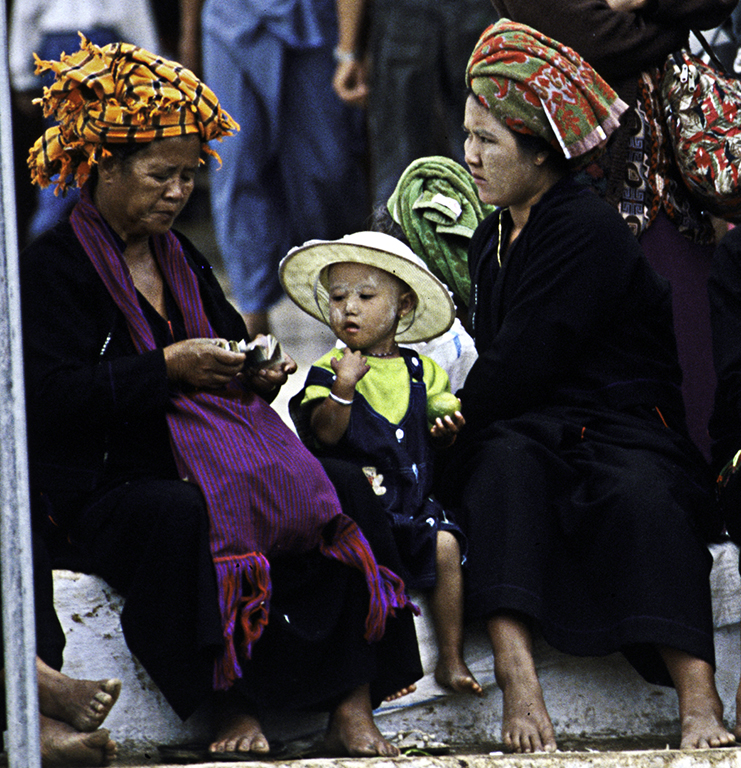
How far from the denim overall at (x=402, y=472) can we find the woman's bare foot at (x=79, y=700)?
33.5 inches

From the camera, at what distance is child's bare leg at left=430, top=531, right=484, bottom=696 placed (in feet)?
11.6

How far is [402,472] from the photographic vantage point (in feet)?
11.9

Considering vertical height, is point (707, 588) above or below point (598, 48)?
below

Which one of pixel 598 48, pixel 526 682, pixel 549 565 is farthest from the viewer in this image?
pixel 598 48

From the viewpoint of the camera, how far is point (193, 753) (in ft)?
10.5

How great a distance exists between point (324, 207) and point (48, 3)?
1.44m

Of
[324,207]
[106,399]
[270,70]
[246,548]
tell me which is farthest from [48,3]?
[246,548]

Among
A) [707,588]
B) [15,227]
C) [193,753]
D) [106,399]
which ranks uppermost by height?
[15,227]

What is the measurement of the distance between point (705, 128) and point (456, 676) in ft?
6.71

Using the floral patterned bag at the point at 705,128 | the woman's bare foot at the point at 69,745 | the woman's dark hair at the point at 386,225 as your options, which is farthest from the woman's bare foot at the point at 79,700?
the floral patterned bag at the point at 705,128

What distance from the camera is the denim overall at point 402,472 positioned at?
3527 millimetres

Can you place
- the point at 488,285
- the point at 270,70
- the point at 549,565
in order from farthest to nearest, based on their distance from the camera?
the point at 270,70 → the point at 488,285 → the point at 549,565

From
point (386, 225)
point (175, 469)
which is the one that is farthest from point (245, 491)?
point (386, 225)

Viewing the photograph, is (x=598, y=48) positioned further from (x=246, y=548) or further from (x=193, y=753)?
(x=193, y=753)
